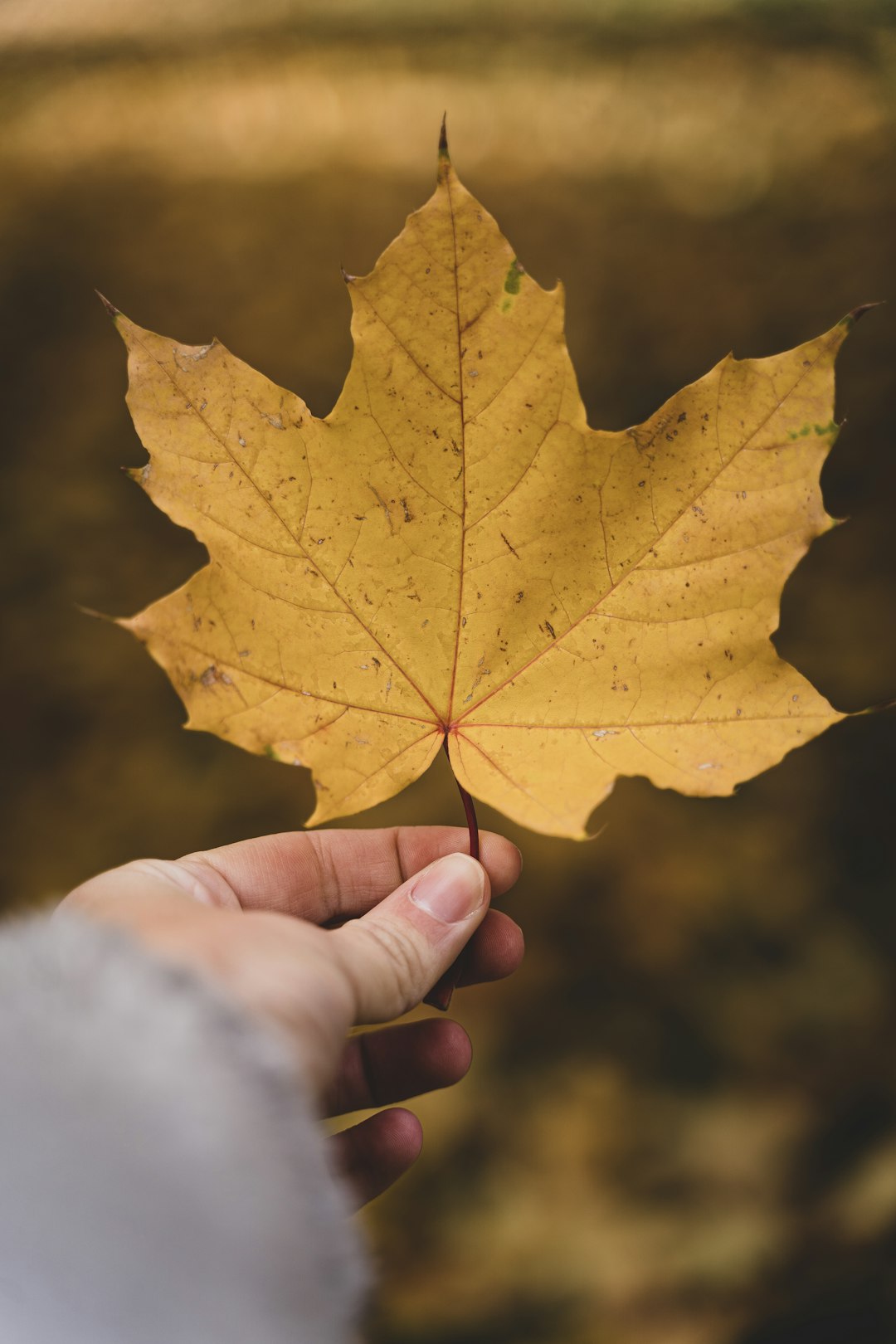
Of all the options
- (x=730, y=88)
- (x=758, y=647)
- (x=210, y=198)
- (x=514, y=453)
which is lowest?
(x=758, y=647)

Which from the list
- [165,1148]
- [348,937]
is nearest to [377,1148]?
[348,937]

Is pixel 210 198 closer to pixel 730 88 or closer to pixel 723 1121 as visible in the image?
pixel 730 88

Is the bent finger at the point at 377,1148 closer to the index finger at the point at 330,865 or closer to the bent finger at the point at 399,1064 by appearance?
the bent finger at the point at 399,1064

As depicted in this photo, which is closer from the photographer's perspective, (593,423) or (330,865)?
(330,865)

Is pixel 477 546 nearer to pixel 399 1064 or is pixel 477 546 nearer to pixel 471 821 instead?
pixel 471 821

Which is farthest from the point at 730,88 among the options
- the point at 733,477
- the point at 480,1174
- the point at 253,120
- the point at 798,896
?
the point at 480,1174

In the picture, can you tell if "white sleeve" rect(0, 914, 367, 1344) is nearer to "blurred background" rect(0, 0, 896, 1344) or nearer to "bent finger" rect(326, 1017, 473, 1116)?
"bent finger" rect(326, 1017, 473, 1116)
